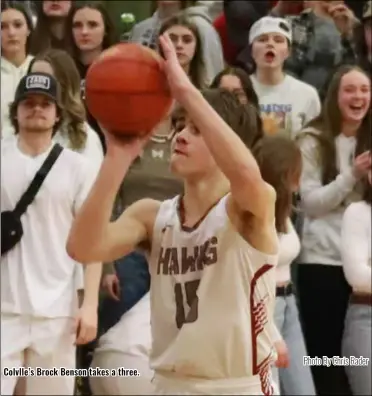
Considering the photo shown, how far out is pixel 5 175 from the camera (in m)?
0.72

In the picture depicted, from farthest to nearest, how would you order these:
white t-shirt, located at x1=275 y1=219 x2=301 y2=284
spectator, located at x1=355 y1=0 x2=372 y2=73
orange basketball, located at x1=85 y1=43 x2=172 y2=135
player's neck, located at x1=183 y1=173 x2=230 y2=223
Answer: spectator, located at x1=355 y1=0 x2=372 y2=73
white t-shirt, located at x1=275 y1=219 x2=301 y2=284
player's neck, located at x1=183 y1=173 x2=230 y2=223
orange basketball, located at x1=85 y1=43 x2=172 y2=135

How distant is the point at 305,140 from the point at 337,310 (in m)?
0.14

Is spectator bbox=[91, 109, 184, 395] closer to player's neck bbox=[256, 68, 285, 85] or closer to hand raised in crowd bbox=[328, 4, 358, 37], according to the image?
player's neck bbox=[256, 68, 285, 85]

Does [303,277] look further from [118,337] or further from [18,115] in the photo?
[18,115]

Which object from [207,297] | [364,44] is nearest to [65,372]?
[207,297]

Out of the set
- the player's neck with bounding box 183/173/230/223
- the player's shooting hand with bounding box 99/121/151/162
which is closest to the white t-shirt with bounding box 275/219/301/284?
the player's neck with bounding box 183/173/230/223

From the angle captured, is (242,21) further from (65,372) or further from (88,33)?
(65,372)

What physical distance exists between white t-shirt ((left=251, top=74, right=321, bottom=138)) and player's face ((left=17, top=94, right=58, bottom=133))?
0.52ft

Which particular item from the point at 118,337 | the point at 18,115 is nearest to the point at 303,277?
the point at 118,337

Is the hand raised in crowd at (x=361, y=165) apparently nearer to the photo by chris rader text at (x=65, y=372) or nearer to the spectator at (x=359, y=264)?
the spectator at (x=359, y=264)

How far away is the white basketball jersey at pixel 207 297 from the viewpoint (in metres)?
0.64

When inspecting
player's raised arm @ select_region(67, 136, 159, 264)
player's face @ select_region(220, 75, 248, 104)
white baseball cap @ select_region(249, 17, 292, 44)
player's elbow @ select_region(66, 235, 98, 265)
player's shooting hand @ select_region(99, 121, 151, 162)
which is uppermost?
white baseball cap @ select_region(249, 17, 292, 44)

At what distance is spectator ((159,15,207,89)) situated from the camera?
0.66 m

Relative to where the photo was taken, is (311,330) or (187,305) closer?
(187,305)
